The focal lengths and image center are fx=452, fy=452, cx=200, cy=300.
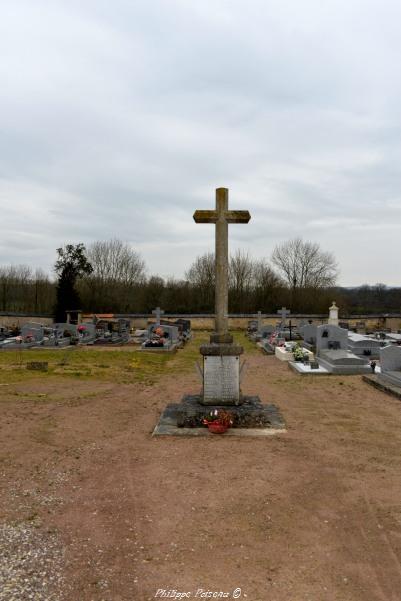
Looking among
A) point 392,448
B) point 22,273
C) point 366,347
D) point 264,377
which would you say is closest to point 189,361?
point 264,377

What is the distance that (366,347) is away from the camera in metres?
19.4

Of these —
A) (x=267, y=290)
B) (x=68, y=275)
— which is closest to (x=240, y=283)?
(x=267, y=290)

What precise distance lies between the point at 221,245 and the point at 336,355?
8648mm

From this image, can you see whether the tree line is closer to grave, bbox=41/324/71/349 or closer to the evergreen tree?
the evergreen tree

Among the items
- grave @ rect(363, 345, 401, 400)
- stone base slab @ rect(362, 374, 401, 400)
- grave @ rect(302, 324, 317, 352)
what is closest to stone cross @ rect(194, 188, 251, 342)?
stone base slab @ rect(362, 374, 401, 400)

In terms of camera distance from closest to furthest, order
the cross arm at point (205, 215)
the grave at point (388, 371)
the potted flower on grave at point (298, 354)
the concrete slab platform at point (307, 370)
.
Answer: the cross arm at point (205, 215) < the grave at point (388, 371) < the concrete slab platform at point (307, 370) < the potted flower on grave at point (298, 354)

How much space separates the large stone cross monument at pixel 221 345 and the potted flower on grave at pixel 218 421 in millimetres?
705

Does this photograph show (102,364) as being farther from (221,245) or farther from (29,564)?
(29,564)

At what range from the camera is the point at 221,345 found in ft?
31.2

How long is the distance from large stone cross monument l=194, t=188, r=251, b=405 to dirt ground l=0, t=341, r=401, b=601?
4.74ft

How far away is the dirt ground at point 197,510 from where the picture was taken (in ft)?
12.9

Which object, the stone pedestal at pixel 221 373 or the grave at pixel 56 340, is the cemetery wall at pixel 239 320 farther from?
the stone pedestal at pixel 221 373

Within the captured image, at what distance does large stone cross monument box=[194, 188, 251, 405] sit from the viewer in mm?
9508

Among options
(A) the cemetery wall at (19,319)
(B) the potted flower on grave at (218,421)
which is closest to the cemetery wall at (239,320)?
(A) the cemetery wall at (19,319)
